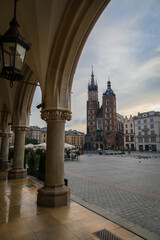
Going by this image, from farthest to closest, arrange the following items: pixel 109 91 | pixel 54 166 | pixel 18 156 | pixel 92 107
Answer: pixel 92 107, pixel 109 91, pixel 18 156, pixel 54 166

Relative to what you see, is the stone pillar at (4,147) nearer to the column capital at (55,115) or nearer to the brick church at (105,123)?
the column capital at (55,115)

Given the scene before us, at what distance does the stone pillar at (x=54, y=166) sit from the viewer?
14.5ft

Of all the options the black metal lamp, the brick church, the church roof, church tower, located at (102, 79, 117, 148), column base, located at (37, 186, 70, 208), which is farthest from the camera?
the church roof

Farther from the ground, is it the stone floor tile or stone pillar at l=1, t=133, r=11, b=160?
stone pillar at l=1, t=133, r=11, b=160

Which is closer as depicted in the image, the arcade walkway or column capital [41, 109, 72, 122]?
the arcade walkway

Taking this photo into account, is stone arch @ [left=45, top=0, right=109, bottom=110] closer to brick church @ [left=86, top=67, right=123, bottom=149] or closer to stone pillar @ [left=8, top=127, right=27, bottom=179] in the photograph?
stone pillar @ [left=8, top=127, right=27, bottom=179]

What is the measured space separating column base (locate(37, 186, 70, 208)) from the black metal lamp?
10.6ft

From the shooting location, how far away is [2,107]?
1171 cm

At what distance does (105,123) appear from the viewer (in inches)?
2884

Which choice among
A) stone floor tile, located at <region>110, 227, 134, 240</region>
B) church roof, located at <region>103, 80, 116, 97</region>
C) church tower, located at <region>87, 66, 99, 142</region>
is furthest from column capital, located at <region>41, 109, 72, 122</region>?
church roof, located at <region>103, 80, 116, 97</region>

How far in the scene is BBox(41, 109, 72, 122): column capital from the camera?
15.7 feet

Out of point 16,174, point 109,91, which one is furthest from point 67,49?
point 109,91

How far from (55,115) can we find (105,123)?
69.7m

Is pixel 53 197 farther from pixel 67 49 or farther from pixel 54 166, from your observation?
pixel 67 49
